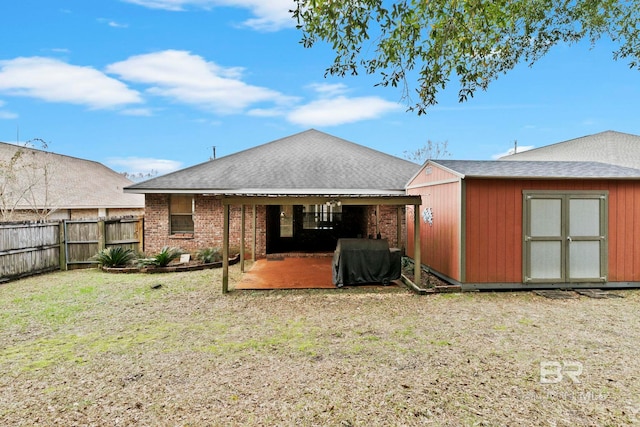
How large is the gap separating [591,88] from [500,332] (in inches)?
748

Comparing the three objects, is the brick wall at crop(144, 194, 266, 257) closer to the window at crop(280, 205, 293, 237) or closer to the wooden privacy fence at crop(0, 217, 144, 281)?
the wooden privacy fence at crop(0, 217, 144, 281)

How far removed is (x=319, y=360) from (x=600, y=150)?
25.7 m

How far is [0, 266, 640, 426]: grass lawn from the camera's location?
325 cm

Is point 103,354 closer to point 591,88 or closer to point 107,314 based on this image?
point 107,314

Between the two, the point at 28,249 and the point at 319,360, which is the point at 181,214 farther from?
the point at 319,360

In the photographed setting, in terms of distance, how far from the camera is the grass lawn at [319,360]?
3248mm

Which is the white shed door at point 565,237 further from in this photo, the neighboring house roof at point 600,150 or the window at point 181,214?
the neighboring house roof at point 600,150

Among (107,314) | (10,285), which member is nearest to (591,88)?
Answer: (107,314)

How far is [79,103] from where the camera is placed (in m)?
26.5

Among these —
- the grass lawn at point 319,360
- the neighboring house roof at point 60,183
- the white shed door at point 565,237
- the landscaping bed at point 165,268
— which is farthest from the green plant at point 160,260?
the neighboring house roof at point 60,183

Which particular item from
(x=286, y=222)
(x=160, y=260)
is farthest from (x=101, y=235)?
(x=286, y=222)

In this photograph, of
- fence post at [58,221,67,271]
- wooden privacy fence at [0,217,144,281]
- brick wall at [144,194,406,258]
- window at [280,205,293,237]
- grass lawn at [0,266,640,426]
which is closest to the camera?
grass lawn at [0,266,640,426]

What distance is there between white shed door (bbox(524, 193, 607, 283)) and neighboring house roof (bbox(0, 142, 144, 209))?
66.5 feet

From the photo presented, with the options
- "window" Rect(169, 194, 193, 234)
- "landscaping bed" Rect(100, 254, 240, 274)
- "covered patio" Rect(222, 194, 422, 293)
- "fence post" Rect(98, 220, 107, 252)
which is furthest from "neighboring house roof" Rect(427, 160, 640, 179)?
"fence post" Rect(98, 220, 107, 252)
